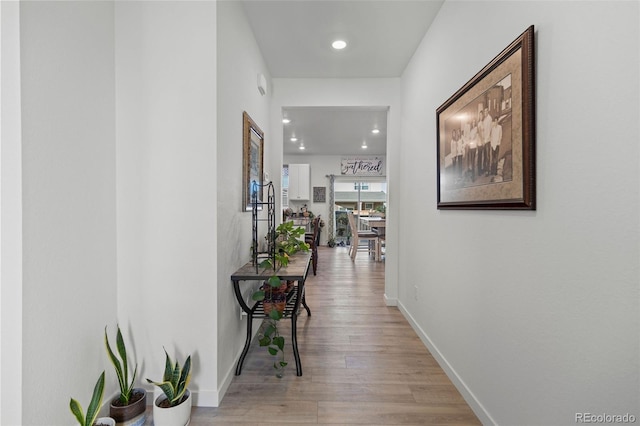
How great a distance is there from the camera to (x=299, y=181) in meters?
8.44

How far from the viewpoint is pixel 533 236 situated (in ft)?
4.12

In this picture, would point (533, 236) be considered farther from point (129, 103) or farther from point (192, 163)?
point (129, 103)

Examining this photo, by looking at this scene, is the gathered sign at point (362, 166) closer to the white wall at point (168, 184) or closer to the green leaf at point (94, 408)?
the white wall at point (168, 184)

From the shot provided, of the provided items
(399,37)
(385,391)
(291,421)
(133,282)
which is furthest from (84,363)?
(399,37)

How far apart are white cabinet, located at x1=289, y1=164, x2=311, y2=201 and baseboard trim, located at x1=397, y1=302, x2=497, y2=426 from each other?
5.93 m

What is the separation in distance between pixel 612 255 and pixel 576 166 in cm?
32

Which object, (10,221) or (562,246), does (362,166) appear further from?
(10,221)

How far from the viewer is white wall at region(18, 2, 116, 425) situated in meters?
1.19

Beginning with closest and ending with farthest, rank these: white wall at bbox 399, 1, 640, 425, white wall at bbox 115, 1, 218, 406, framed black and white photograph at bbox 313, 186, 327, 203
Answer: white wall at bbox 399, 1, 640, 425 → white wall at bbox 115, 1, 218, 406 → framed black and white photograph at bbox 313, 186, 327, 203

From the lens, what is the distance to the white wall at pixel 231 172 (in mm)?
1808

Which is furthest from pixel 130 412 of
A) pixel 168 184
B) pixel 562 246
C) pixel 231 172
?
pixel 562 246

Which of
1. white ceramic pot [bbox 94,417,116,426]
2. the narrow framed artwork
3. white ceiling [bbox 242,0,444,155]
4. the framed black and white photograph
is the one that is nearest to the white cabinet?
the framed black and white photograph

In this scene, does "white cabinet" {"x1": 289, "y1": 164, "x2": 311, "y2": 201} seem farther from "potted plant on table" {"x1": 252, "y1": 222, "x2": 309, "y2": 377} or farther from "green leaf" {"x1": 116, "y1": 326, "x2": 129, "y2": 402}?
"green leaf" {"x1": 116, "y1": 326, "x2": 129, "y2": 402}

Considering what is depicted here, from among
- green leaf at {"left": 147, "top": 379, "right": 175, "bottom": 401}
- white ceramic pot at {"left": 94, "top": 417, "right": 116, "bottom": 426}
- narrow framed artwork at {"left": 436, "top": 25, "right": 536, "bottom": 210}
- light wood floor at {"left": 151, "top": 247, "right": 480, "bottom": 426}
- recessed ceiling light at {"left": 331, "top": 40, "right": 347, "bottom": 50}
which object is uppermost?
recessed ceiling light at {"left": 331, "top": 40, "right": 347, "bottom": 50}
